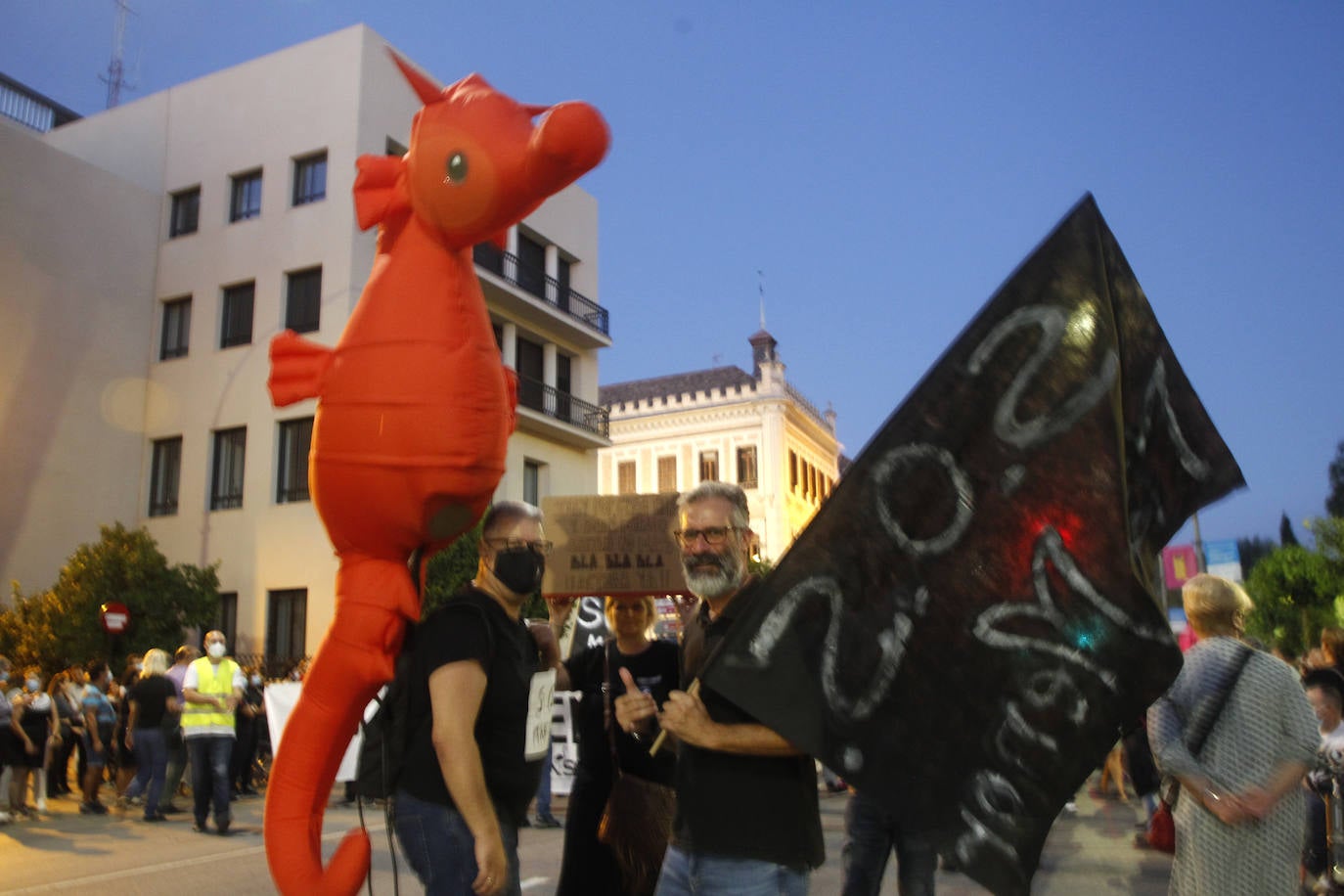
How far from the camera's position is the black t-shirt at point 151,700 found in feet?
35.4

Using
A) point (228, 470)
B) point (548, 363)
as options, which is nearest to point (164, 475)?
point (228, 470)

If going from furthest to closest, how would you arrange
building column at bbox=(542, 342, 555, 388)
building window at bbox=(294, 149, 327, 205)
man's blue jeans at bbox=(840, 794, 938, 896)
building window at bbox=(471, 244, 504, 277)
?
1. building column at bbox=(542, 342, 555, 388)
2. building window at bbox=(471, 244, 504, 277)
3. building window at bbox=(294, 149, 327, 205)
4. man's blue jeans at bbox=(840, 794, 938, 896)

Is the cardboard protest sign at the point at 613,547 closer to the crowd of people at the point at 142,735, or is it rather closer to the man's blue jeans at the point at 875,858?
the man's blue jeans at the point at 875,858

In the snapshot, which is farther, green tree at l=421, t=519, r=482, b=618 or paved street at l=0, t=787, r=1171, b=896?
green tree at l=421, t=519, r=482, b=618

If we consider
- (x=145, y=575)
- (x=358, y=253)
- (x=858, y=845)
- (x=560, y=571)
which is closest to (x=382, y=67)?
(x=358, y=253)

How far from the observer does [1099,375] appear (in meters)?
2.37

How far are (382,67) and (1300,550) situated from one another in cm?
2520

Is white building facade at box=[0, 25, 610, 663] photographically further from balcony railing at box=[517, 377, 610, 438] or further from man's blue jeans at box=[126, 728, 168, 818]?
man's blue jeans at box=[126, 728, 168, 818]

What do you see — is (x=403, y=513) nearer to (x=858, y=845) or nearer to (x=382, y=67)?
(x=858, y=845)

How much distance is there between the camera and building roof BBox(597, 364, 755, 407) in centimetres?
5088

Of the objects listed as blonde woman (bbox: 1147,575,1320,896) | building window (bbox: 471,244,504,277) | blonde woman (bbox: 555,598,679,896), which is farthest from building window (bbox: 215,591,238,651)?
blonde woman (bbox: 1147,575,1320,896)

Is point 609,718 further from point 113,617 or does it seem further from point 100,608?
point 100,608

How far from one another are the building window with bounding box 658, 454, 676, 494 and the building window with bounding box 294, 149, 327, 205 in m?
28.7

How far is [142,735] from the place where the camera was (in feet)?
35.4
